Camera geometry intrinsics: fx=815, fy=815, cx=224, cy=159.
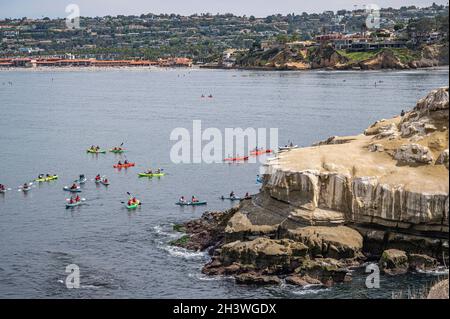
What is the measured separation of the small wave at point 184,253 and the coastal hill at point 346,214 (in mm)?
885

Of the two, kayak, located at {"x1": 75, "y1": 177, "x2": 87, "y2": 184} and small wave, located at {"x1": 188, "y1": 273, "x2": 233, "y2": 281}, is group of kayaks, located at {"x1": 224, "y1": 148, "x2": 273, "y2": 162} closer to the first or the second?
kayak, located at {"x1": 75, "y1": 177, "x2": 87, "y2": 184}

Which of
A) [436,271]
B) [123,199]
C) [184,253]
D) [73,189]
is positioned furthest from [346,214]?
[73,189]

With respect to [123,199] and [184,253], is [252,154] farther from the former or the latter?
[184,253]

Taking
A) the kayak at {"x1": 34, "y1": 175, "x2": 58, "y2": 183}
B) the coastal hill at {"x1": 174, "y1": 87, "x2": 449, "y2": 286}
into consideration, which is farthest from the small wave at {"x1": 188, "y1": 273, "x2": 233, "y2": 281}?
the kayak at {"x1": 34, "y1": 175, "x2": 58, "y2": 183}

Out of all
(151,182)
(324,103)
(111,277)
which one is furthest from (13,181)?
(324,103)

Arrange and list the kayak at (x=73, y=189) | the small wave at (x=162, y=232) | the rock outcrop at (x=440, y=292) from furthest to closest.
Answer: the kayak at (x=73, y=189) < the small wave at (x=162, y=232) < the rock outcrop at (x=440, y=292)

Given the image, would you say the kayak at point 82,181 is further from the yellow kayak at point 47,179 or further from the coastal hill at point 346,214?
the coastal hill at point 346,214

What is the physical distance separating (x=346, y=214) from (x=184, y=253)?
13.8 metres

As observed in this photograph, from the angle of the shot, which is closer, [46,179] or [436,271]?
[436,271]

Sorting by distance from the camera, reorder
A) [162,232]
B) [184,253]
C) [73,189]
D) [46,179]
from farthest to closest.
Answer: [46,179], [73,189], [162,232], [184,253]

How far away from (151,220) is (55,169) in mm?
35610

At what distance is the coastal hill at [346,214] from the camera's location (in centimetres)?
5934

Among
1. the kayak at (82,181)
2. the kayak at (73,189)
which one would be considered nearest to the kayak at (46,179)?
the kayak at (82,181)

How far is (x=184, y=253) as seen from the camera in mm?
67000
